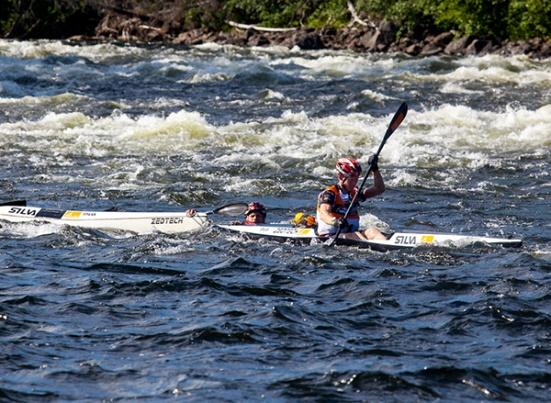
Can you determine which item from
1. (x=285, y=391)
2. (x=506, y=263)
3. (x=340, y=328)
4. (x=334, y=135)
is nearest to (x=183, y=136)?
(x=334, y=135)

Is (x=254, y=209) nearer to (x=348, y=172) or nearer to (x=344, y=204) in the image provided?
(x=344, y=204)

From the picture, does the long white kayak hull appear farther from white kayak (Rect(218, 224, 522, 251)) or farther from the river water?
white kayak (Rect(218, 224, 522, 251))

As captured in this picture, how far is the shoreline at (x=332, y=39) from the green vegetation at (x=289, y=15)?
0.43 m

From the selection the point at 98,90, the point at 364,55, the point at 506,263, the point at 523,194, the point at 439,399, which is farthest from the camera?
the point at 364,55

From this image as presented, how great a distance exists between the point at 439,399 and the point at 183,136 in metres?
12.9

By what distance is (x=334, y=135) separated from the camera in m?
19.1

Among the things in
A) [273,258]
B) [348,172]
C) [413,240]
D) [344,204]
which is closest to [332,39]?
[344,204]

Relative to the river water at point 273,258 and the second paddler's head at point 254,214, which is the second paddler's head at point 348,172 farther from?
the second paddler's head at point 254,214

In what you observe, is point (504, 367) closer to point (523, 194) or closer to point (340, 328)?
point (340, 328)

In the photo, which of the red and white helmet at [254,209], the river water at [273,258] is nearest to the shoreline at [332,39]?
the river water at [273,258]

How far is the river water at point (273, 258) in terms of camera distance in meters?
7.25

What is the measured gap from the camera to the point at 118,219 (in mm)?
12492

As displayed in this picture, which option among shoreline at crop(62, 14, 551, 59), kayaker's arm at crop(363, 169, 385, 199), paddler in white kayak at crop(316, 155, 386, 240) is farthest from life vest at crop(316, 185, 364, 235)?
shoreline at crop(62, 14, 551, 59)

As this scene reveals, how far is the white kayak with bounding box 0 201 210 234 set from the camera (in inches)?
486
